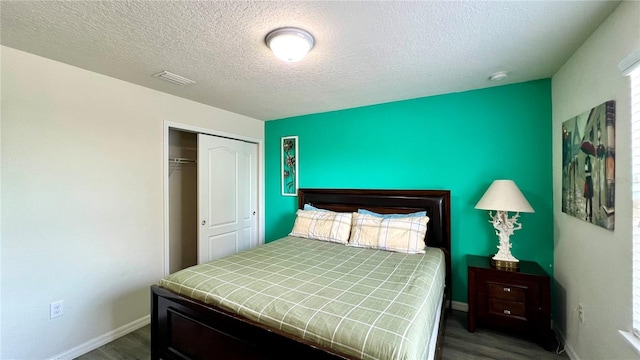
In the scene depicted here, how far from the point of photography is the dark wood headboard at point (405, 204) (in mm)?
2781

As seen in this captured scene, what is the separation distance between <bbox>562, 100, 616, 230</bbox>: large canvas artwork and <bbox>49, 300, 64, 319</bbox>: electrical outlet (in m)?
3.71

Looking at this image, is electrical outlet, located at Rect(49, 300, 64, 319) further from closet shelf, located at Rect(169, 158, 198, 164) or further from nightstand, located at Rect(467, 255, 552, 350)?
nightstand, located at Rect(467, 255, 552, 350)

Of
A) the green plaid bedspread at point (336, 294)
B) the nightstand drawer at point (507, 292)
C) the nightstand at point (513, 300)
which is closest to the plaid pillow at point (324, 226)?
the green plaid bedspread at point (336, 294)

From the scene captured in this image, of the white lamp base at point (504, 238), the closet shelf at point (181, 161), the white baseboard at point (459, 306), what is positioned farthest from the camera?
the closet shelf at point (181, 161)

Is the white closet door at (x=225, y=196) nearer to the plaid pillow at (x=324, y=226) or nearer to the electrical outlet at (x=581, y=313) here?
the plaid pillow at (x=324, y=226)

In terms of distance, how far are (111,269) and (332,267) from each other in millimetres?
1957

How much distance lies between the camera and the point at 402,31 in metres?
1.63

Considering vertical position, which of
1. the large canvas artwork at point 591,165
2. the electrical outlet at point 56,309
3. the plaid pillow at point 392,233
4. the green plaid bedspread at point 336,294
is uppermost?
the large canvas artwork at point 591,165

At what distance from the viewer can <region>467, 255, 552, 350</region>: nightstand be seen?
82.7 inches

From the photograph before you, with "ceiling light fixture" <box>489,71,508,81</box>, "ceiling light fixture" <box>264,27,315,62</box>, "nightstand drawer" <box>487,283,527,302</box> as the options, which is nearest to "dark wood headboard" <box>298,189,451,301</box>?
"nightstand drawer" <box>487,283,527,302</box>

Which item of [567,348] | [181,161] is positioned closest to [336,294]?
[567,348]

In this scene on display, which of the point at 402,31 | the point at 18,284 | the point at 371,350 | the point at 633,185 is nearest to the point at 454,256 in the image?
the point at 633,185

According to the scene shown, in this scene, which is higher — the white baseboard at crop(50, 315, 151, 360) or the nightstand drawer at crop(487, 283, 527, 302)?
the nightstand drawer at crop(487, 283, 527, 302)

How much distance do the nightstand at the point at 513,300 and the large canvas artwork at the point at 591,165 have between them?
0.61 meters
